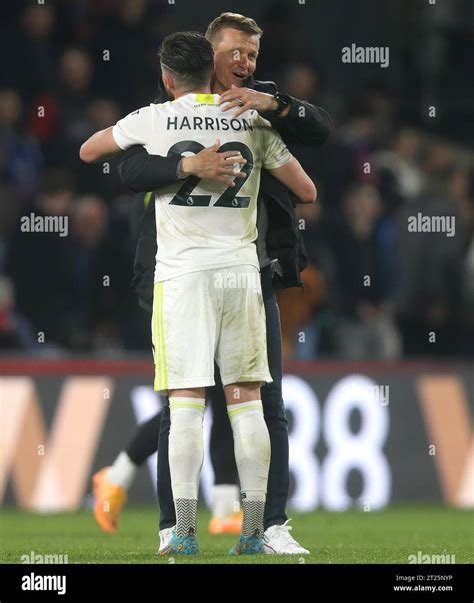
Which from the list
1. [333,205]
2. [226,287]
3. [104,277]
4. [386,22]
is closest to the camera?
[226,287]

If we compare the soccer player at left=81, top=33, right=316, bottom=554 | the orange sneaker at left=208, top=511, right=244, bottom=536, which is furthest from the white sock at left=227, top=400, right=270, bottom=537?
the orange sneaker at left=208, top=511, right=244, bottom=536

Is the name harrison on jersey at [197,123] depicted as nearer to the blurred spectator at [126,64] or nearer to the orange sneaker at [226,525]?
the orange sneaker at [226,525]

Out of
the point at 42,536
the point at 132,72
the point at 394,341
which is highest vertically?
the point at 132,72

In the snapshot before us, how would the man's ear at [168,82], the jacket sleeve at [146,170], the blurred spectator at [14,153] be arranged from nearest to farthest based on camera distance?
the jacket sleeve at [146,170], the man's ear at [168,82], the blurred spectator at [14,153]

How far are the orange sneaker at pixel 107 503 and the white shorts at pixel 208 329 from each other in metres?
2.10

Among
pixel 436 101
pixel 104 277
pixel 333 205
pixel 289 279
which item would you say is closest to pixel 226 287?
pixel 289 279

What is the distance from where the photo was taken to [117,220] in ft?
Result: 39.1

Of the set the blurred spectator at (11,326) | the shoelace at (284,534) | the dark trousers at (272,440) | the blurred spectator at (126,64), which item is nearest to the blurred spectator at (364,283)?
the blurred spectator at (126,64)

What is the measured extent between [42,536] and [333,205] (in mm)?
5265

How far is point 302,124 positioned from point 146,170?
657mm

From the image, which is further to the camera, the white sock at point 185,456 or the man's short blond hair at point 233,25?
the man's short blond hair at point 233,25

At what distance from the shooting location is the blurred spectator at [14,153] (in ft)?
41.1

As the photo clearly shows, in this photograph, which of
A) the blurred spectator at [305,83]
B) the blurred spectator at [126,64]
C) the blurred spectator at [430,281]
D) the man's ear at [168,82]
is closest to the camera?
the man's ear at [168,82]
